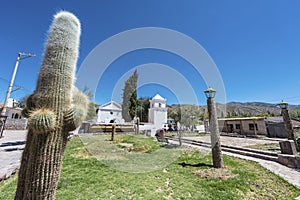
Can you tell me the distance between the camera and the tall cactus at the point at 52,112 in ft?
4.66

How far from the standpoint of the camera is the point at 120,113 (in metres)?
25.9

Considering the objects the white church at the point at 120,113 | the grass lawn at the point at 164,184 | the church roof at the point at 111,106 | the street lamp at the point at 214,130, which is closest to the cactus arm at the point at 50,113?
the grass lawn at the point at 164,184

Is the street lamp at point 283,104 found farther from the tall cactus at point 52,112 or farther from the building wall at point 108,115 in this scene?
the building wall at point 108,115

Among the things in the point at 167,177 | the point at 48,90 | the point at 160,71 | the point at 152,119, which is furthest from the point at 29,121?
the point at 152,119

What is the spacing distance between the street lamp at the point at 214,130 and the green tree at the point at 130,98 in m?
22.0

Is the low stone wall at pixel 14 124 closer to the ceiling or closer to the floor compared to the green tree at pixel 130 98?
closer to the floor

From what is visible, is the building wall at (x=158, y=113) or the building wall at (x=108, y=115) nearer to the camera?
the building wall at (x=108, y=115)

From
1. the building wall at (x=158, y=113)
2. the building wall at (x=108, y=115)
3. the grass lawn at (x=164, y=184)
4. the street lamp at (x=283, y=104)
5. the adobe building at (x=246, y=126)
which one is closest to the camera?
the grass lawn at (x=164, y=184)

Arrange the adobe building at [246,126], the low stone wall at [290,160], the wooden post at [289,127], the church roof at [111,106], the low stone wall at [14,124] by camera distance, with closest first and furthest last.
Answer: the low stone wall at [290,160], the wooden post at [289,127], the adobe building at [246,126], the low stone wall at [14,124], the church roof at [111,106]

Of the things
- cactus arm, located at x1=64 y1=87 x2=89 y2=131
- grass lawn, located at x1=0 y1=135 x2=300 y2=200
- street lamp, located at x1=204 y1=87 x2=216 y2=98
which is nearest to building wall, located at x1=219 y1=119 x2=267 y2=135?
grass lawn, located at x1=0 y1=135 x2=300 y2=200

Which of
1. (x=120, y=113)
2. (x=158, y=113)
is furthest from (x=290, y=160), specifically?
(x=120, y=113)

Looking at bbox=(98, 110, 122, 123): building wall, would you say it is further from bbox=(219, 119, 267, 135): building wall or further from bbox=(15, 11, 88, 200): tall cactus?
bbox=(15, 11, 88, 200): tall cactus

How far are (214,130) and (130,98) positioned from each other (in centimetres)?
2311

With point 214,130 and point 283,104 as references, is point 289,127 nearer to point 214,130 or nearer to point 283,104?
point 283,104
